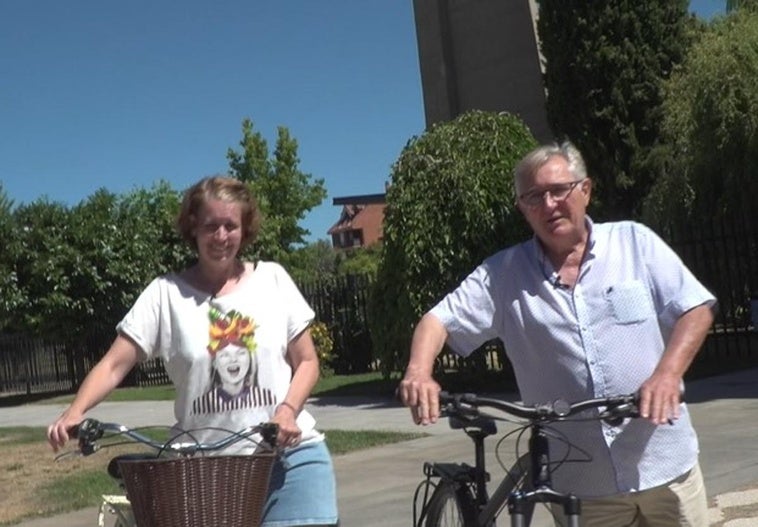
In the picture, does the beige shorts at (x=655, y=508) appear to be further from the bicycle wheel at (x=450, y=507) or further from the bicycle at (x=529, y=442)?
the bicycle wheel at (x=450, y=507)

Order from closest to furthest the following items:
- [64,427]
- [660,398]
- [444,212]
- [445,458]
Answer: [660,398] → [64,427] → [445,458] → [444,212]

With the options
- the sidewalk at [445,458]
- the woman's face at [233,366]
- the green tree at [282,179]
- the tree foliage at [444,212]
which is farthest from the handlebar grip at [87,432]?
the green tree at [282,179]

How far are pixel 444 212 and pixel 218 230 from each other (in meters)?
11.9

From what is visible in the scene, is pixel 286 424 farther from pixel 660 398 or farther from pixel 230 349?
pixel 660 398

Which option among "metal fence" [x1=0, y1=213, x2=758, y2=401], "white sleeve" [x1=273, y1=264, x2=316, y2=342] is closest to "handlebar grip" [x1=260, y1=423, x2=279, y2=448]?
"white sleeve" [x1=273, y1=264, x2=316, y2=342]

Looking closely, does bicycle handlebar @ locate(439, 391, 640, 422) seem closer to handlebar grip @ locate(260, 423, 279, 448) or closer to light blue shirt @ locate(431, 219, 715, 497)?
light blue shirt @ locate(431, 219, 715, 497)

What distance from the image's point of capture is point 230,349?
12.7ft

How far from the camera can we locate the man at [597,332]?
339 cm

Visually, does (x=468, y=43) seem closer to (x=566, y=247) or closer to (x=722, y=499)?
(x=722, y=499)

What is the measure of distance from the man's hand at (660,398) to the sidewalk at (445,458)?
14.1 feet

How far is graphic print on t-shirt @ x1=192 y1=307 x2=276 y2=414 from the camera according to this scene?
12.7 feet

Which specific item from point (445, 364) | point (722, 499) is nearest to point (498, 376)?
point (445, 364)

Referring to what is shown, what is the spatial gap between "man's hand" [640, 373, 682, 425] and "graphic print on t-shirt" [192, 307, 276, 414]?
50.3 inches

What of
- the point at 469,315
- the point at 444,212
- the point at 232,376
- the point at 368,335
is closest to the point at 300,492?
the point at 232,376
